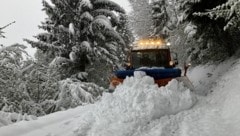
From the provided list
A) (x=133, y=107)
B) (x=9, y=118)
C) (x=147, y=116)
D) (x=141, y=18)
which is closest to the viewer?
(x=147, y=116)

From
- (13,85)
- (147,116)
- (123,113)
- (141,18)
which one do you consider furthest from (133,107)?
(141,18)

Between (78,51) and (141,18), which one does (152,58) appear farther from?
(141,18)

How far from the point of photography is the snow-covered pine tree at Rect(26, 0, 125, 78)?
20.7m

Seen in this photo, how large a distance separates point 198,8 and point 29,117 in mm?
9329

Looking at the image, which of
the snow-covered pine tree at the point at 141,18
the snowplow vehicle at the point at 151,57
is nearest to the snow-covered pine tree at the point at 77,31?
the snowplow vehicle at the point at 151,57

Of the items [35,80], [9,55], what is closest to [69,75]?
[35,80]

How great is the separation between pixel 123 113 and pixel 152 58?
581 cm

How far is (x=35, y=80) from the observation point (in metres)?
14.3

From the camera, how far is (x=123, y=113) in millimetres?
9016

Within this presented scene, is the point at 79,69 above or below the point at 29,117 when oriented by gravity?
above

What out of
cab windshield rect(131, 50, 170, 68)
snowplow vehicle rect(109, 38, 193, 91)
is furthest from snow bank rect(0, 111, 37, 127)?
cab windshield rect(131, 50, 170, 68)

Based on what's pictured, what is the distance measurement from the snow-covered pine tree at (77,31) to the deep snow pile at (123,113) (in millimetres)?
9417

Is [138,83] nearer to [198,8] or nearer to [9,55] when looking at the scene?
[9,55]

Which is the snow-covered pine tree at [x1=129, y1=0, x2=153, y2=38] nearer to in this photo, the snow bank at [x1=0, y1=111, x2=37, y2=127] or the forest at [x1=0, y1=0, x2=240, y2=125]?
the forest at [x1=0, y1=0, x2=240, y2=125]
